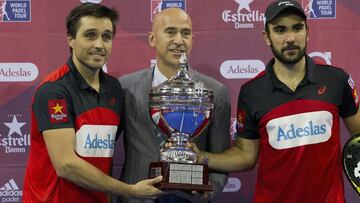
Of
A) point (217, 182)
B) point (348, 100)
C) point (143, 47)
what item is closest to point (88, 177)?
point (217, 182)

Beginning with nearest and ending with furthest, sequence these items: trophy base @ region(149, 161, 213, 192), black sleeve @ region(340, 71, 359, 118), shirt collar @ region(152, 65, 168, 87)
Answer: trophy base @ region(149, 161, 213, 192) < black sleeve @ region(340, 71, 359, 118) < shirt collar @ region(152, 65, 168, 87)

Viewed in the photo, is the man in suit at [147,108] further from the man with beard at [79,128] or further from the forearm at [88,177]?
the forearm at [88,177]

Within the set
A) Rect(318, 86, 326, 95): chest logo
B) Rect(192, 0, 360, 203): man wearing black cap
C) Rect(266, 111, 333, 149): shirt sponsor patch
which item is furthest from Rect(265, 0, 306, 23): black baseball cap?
Rect(266, 111, 333, 149): shirt sponsor patch

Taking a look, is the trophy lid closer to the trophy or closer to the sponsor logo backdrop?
the trophy

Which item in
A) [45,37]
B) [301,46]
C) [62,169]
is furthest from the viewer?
[45,37]

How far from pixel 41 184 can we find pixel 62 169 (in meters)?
0.15

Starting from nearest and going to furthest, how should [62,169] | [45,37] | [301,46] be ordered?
[62,169], [301,46], [45,37]

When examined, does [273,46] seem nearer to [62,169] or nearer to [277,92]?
[277,92]

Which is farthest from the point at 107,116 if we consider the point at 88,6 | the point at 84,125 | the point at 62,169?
the point at 88,6

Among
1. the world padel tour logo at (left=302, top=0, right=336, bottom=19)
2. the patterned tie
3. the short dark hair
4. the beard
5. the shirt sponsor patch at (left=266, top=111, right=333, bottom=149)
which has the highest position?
the world padel tour logo at (left=302, top=0, right=336, bottom=19)

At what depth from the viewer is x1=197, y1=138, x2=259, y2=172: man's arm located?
8.39 feet

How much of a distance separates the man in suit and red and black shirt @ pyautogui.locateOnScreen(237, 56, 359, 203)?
17cm

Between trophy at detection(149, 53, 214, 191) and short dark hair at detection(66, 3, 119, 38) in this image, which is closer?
trophy at detection(149, 53, 214, 191)

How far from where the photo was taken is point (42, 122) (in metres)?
2.28
